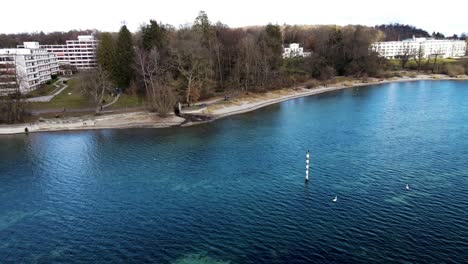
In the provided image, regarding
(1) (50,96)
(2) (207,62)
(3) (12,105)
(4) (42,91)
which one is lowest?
(1) (50,96)

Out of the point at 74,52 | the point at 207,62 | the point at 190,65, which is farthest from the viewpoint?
the point at 74,52

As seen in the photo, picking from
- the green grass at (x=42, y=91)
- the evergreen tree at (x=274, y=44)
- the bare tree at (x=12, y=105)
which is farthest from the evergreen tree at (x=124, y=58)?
Result: the evergreen tree at (x=274, y=44)

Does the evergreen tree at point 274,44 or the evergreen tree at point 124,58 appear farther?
the evergreen tree at point 274,44

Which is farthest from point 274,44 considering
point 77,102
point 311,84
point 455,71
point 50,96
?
point 455,71

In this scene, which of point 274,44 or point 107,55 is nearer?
point 107,55

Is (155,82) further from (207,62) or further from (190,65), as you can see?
(207,62)

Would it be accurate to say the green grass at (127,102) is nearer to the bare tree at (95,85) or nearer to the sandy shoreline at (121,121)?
the bare tree at (95,85)

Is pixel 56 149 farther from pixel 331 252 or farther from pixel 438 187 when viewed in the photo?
pixel 438 187
